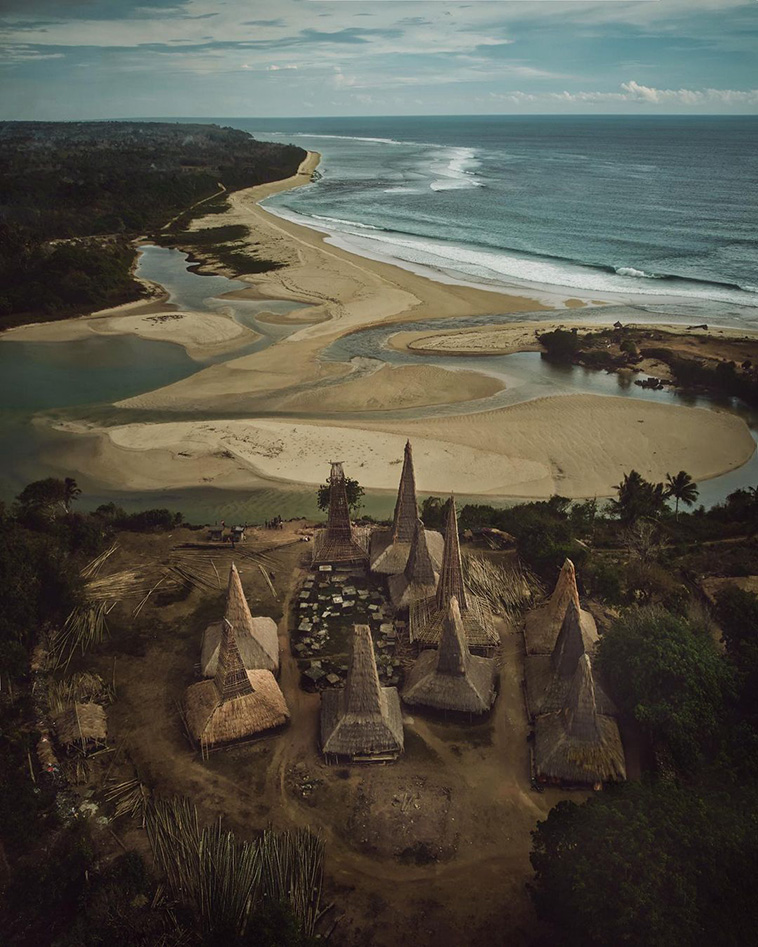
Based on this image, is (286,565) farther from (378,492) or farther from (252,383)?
(252,383)

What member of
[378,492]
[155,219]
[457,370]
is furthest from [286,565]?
[155,219]

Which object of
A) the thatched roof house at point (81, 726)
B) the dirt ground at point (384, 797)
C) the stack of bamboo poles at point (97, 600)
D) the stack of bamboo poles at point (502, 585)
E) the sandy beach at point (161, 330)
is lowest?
the dirt ground at point (384, 797)

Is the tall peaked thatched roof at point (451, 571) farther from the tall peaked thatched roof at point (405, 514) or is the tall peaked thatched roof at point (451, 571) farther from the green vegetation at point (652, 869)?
the green vegetation at point (652, 869)

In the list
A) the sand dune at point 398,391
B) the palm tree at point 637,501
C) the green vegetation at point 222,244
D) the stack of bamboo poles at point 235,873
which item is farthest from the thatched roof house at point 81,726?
the green vegetation at point 222,244

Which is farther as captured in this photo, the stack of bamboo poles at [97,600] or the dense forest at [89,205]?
the dense forest at [89,205]

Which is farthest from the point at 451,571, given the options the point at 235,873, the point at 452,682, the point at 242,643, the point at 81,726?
the point at 81,726

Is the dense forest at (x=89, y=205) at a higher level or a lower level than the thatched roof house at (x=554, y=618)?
higher

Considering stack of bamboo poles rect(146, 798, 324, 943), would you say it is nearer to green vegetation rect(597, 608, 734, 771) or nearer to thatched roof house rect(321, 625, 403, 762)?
thatched roof house rect(321, 625, 403, 762)

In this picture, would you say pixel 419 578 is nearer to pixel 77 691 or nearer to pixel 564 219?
pixel 77 691
